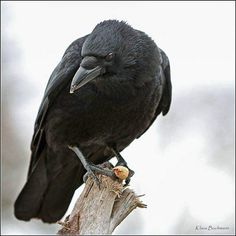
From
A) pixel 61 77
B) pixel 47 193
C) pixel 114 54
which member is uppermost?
pixel 114 54

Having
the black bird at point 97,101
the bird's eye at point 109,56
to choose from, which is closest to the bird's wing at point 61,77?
the black bird at point 97,101

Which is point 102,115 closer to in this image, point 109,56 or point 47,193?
point 109,56

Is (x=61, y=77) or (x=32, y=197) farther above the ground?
(x=61, y=77)

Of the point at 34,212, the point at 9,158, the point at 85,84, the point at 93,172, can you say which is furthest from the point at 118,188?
→ the point at 9,158

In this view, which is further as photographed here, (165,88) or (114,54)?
(165,88)

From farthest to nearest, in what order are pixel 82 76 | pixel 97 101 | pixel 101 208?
pixel 97 101 → pixel 82 76 → pixel 101 208

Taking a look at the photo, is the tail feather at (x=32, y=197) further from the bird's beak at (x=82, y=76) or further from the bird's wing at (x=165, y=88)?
the bird's beak at (x=82, y=76)

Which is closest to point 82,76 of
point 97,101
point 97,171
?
point 97,101
